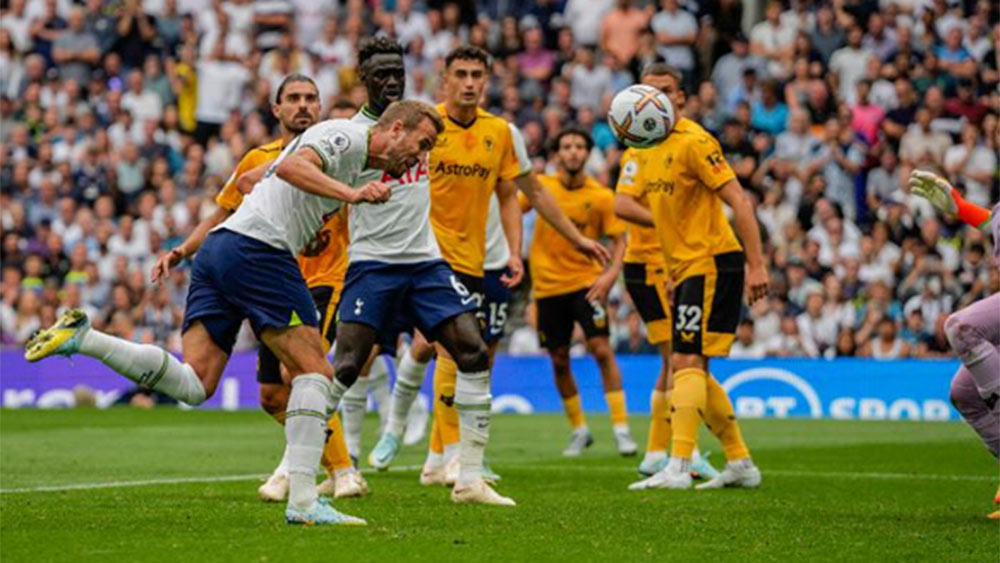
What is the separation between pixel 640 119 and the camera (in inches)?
494

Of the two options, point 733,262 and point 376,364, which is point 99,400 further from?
point 733,262

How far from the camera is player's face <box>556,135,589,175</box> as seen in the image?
17578 millimetres

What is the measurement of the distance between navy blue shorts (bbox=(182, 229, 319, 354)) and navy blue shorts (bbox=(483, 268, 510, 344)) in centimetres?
451

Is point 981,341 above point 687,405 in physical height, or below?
above

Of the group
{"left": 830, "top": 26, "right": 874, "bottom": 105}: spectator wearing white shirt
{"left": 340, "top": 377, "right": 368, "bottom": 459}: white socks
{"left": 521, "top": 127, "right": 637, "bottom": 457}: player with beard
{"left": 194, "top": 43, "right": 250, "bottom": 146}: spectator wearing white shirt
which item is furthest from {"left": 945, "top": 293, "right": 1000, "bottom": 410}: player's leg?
{"left": 194, "top": 43, "right": 250, "bottom": 146}: spectator wearing white shirt

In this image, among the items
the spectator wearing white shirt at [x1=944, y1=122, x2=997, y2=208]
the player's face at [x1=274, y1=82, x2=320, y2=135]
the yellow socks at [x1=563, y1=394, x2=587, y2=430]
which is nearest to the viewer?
the player's face at [x1=274, y1=82, x2=320, y2=135]

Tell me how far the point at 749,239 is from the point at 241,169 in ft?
10.9

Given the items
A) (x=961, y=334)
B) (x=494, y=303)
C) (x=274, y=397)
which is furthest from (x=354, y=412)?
(x=961, y=334)

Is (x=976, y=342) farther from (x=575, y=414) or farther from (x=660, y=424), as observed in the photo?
(x=575, y=414)

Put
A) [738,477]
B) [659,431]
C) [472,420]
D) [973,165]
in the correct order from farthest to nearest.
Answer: [973,165], [659,431], [738,477], [472,420]

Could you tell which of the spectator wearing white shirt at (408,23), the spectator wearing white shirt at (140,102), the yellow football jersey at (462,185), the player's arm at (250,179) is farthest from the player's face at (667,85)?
the spectator wearing white shirt at (140,102)

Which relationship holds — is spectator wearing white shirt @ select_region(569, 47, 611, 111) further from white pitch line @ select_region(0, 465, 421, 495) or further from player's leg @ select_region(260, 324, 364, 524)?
player's leg @ select_region(260, 324, 364, 524)

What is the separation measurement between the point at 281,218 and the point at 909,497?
4786 millimetres

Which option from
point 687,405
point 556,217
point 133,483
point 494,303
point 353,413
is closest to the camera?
point 687,405
